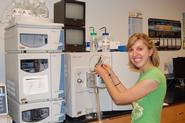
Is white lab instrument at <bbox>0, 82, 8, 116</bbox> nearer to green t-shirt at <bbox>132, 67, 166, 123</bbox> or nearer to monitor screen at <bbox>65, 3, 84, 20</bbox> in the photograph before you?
monitor screen at <bbox>65, 3, 84, 20</bbox>

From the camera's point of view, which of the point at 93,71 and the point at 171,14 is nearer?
the point at 93,71

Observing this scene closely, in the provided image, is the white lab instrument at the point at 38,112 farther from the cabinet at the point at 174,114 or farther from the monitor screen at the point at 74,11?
the cabinet at the point at 174,114

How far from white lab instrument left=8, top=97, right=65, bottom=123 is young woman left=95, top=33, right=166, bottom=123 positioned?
1.47ft

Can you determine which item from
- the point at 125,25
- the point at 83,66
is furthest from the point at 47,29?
the point at 125,25

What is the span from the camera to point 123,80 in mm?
1978

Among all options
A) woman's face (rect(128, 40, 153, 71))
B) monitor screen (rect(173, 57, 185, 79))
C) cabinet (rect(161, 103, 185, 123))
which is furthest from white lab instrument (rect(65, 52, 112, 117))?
monitor screen (rect(173, 57, 185, 79))

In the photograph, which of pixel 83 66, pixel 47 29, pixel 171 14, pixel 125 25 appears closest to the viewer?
pixel 47 29

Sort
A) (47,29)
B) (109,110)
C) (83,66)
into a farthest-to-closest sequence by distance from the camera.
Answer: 1. (109,110)
2. (83,66)
3. (47,29)

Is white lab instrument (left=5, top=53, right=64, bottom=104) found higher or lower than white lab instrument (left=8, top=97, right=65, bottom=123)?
higher

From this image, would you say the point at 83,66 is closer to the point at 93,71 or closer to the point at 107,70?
the point at 93,71

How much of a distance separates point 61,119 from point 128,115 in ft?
1.93

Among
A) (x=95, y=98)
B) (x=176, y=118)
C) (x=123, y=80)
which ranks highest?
(x=123, y=80)

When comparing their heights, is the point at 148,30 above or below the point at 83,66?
above

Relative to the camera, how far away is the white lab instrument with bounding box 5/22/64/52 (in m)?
1.60
